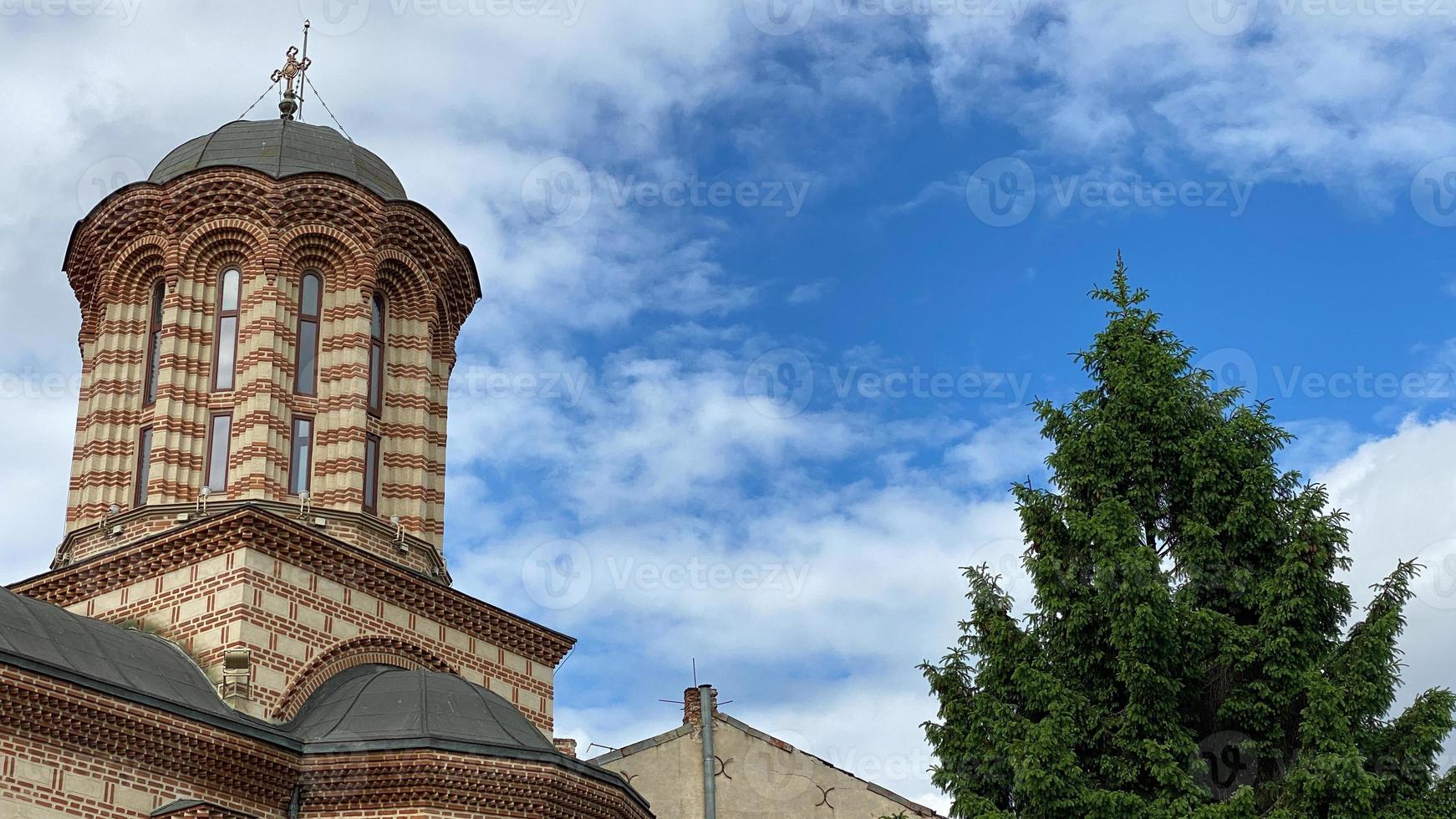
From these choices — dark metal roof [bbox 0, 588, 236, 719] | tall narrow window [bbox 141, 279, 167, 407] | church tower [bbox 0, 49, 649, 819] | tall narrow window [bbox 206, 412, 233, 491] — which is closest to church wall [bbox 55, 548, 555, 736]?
church tower [bbox 0, 49, 649, 819]

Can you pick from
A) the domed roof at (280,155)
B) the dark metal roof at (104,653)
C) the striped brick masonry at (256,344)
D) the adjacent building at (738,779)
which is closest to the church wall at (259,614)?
the dark metal roof at (104,653)

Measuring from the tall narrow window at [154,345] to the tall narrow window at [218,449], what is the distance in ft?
2.89

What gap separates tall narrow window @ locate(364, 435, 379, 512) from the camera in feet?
65.3

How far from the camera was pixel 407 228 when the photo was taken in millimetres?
21141

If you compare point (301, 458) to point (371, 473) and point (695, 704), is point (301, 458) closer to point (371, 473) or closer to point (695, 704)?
point (371, 473)

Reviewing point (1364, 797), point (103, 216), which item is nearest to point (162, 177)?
point (103, 216)

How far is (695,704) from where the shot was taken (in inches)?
991

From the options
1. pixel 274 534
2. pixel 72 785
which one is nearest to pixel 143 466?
pixel 274 534

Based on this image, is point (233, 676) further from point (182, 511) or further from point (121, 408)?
point (121, 408)

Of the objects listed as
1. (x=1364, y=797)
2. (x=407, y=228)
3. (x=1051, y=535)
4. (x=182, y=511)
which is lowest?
(x=1364, y=797)

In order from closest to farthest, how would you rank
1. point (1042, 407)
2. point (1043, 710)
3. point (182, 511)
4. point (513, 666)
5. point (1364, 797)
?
point (1364, 797), point (1043, 710), point (1042, 407), point (182, 511), point (513, 666)

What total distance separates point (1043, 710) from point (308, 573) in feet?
27.0

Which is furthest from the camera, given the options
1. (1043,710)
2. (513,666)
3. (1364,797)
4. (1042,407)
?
(513,666)

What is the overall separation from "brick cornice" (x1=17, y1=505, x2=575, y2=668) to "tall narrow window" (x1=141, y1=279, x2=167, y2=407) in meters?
2.57
